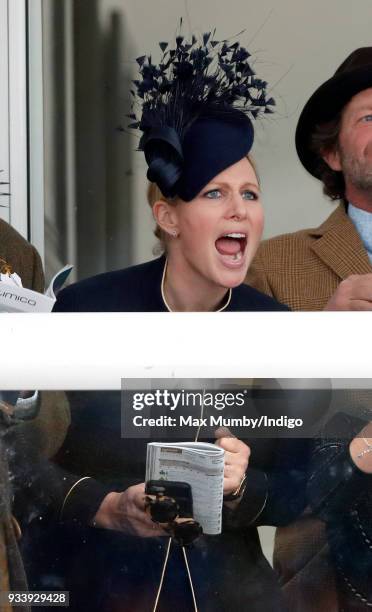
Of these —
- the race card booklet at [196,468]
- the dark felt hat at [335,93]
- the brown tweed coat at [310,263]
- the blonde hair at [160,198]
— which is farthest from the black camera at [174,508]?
the dark felt hat at [335,93]

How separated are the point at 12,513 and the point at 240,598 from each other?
309mm

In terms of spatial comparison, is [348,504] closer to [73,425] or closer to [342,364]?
[342,364]

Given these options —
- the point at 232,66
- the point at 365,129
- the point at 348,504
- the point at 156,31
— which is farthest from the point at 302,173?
the point at 348,504

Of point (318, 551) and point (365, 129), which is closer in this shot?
point (318, 551)

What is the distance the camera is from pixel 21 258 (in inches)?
104

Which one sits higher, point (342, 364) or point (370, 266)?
point (342, 364)

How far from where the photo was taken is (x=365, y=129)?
8.75ft

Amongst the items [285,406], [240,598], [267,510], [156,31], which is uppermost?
[156,31]

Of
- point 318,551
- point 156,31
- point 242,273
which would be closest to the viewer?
point 318,551

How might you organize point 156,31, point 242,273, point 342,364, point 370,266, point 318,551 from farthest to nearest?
A: point 156,31 < point 370,266 < point 242,273 < point 318,551 < point 342,364

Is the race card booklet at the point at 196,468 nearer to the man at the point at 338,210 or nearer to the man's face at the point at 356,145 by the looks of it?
the man at the point at 338,210

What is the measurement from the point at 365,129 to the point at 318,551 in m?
1.48

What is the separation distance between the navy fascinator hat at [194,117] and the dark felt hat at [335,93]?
59cm

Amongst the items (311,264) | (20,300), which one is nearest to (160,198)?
(311,264)
